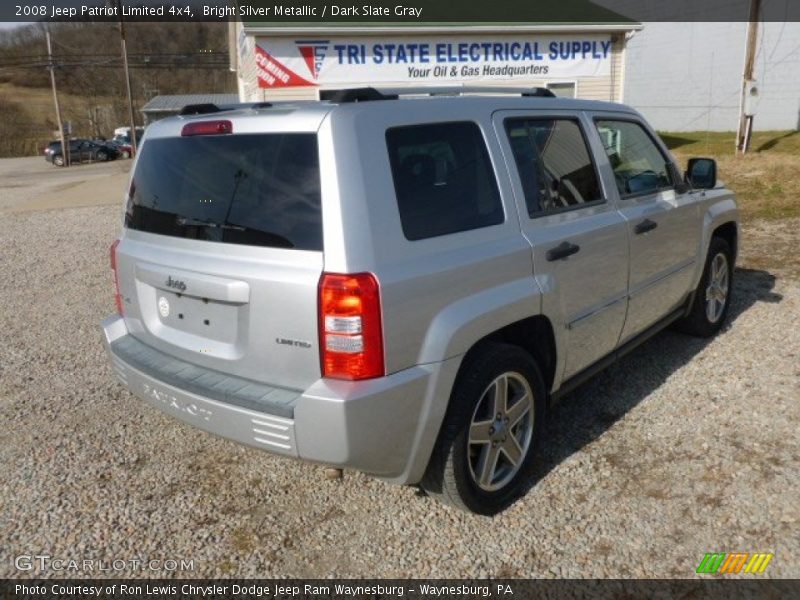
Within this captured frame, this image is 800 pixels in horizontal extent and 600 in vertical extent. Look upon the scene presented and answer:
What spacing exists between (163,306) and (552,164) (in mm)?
1996

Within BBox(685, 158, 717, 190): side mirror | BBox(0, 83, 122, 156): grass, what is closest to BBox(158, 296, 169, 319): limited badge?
BBox(685, 158, 717, 190): side mirror

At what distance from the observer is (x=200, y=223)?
2.82 meters

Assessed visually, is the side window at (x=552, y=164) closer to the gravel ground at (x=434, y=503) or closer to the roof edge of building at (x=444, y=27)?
the gravel ground at (x=434, y=503)

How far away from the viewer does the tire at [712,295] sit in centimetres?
499

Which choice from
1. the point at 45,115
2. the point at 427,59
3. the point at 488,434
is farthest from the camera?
the point at 45,115

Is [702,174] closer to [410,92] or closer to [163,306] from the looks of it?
[410,92]

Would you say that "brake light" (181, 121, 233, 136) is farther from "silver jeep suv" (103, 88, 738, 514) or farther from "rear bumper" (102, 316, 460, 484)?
"rear bumper" (102, 316, 460, 484)

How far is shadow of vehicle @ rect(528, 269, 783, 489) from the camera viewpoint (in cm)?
369

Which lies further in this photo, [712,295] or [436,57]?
[436,57]

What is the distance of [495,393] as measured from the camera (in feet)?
9.85

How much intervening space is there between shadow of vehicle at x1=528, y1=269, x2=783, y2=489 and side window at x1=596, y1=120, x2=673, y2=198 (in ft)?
4.15

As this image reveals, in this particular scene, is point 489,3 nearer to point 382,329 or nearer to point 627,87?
point 627,87

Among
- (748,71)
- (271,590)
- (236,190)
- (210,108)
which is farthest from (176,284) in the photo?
(748,71)

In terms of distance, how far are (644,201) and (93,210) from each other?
13.6 m
